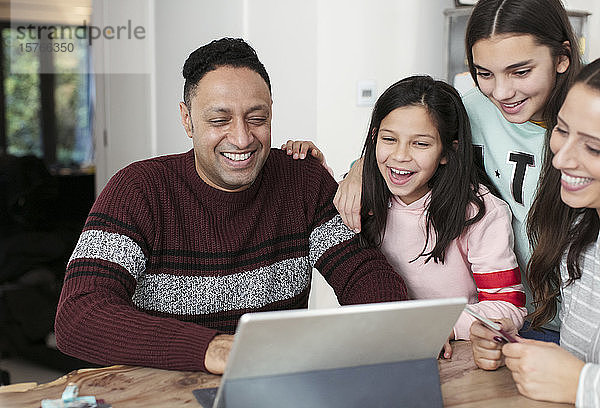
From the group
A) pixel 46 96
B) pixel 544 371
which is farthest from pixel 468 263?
pixel 46 96

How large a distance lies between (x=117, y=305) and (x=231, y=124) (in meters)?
0.49

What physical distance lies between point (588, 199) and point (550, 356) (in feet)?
0.96

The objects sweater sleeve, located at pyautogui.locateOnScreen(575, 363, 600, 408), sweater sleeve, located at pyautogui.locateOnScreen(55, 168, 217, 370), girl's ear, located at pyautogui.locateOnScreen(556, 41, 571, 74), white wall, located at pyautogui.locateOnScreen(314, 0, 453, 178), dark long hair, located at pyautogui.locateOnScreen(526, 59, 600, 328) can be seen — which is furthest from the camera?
white wall, located at pyautogui.locateOnScreen(314, 0, 453, 178)

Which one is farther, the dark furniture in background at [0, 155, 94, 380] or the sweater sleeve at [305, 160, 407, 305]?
the dark furniture in background at [0, 155, 94, 380]

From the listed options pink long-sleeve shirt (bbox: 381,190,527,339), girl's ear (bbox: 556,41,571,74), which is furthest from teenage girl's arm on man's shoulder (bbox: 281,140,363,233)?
girl's ear (bbox: 556,41,571,74)

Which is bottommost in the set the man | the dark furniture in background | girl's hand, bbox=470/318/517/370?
→ the dark furniture in background

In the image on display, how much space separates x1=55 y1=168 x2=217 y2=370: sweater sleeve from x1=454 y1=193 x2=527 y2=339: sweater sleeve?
24.3 inches

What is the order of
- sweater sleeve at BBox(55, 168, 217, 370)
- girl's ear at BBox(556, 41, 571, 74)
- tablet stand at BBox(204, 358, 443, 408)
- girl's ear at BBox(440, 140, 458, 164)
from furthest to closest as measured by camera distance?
girl's ear at BBox(440, 140, 458, 164) < girl's ear at BBox(556, 41, 571, 74) < sweater sleeve at BBox(55, 168, 217, 370) < tablet stand at BBox(204, 358, 443, 408)

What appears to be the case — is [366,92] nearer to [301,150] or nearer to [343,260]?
[301,150]

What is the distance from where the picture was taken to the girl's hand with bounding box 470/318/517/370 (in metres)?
1.30

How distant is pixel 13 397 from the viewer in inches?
44.3

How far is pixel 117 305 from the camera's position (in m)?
1.32

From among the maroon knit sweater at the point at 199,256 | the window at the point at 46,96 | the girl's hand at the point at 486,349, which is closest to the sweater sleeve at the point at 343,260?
the maroon knit sweater at the point at 199,256

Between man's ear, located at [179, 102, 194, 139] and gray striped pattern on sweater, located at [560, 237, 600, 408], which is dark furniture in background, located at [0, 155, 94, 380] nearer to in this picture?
man's ear, located at [179, 102, 194, 139]
